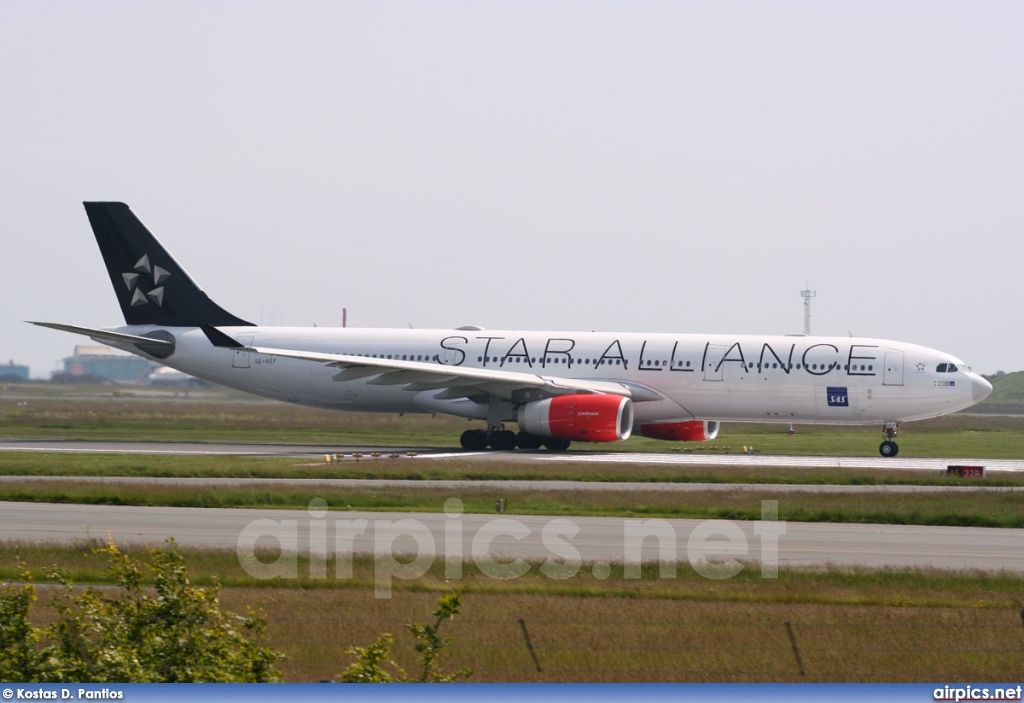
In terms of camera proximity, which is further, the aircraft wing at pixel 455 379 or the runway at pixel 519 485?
the aircraft wing at pixel 455 379

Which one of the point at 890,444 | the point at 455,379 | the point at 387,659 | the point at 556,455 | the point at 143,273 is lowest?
the point at 556,455

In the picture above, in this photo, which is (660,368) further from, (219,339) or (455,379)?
(219,339)

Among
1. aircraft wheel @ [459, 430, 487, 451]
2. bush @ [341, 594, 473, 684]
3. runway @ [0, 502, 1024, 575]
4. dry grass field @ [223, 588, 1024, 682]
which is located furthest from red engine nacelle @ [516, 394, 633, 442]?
bush @ [341, 594, 473, 684]

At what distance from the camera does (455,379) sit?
39.5 metres

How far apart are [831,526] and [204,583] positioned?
12098mm

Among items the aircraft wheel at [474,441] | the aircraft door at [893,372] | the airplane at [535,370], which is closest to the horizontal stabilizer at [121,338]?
the airplane at [535,370]

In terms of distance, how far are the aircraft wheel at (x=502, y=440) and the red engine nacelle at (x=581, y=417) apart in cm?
170

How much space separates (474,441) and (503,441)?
1042 mm

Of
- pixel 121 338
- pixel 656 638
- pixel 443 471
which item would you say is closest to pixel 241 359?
pixel 121 338

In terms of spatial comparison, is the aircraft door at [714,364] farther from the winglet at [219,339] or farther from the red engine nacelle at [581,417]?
the winglet at [219,339]

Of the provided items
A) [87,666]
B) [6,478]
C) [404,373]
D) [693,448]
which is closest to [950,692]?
[87,666]

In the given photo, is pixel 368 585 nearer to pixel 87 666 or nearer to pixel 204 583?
pixel 204 583

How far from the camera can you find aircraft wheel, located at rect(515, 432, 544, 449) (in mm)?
41281

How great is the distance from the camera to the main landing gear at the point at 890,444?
129ft
